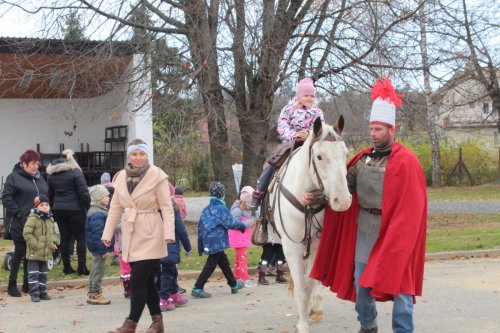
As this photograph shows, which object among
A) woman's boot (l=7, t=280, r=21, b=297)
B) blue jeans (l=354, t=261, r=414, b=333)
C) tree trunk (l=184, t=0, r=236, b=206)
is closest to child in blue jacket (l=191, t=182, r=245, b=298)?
woman's boot (l=7, t=280, r=21, b=297)

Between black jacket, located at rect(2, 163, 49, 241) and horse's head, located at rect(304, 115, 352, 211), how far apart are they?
5099mm

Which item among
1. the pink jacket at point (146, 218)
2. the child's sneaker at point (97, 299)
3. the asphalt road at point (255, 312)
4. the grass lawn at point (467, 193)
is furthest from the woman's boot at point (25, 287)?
A: the grass lawn at point (467, 193)

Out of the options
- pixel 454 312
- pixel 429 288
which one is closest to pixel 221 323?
pixel 454 312

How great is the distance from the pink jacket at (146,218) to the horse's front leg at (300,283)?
1.19 meters

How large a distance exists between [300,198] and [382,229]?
1432 millimetres

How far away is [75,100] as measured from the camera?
20359mm

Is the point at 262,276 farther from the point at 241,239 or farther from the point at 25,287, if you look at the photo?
the point at 25,287

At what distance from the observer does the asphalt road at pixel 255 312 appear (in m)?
7.59

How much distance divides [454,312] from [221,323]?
273 centimetres

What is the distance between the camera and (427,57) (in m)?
16.8

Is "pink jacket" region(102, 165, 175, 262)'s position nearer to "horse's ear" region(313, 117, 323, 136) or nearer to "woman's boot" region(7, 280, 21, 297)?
"horse's ear" region(313, 117, 323, 136)

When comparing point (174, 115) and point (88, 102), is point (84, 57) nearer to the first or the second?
point (174, 115)

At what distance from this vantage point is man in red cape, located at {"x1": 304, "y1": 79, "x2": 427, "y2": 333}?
5.32m

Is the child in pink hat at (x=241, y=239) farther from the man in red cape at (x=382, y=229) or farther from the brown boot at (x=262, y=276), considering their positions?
the man in red cape at (x=382, y=229)
